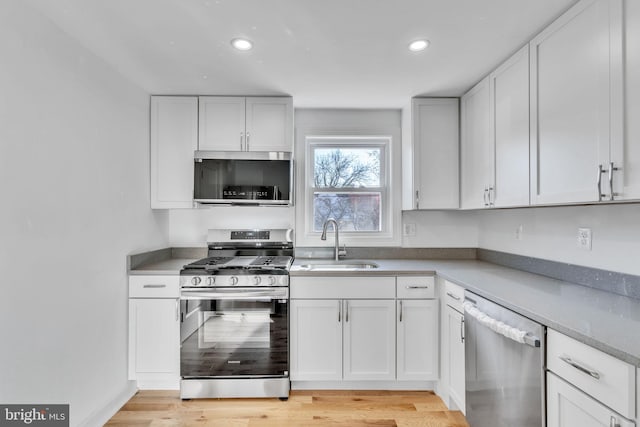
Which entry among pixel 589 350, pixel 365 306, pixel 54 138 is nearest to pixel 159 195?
pixel 54 138

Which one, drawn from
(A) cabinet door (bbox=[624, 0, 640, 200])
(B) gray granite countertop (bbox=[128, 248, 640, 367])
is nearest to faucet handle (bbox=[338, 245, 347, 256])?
(B) gray granite countertop (bbox=[128, 248, 640, 367])

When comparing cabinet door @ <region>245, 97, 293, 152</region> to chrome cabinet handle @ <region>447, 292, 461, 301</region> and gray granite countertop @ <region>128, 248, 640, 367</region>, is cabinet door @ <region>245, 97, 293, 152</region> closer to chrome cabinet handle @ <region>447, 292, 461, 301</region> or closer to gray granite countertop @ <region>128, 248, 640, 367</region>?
gray granite countertop @ <region>128, 248, 640, 367</region>

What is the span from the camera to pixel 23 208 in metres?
1.48

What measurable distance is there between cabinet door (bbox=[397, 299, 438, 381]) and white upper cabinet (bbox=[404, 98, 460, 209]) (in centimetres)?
80

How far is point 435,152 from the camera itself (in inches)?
105

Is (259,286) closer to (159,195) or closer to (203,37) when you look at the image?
(159,195)

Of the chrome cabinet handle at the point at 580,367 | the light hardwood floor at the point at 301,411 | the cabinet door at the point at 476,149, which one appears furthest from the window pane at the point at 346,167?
the chrome cabinet handle at the point at 580,367

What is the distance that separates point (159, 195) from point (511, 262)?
9.05 ft

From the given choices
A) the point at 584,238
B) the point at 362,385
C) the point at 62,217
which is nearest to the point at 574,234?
the point at 584,238

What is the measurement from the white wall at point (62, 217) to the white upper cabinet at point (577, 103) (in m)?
2.46

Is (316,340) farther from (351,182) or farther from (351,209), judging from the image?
(351,182)

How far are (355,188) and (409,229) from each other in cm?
62

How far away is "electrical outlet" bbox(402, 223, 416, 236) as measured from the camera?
3000 millimetres

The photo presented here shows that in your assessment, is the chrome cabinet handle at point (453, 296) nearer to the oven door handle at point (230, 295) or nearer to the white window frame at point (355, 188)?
the white window frame at point (355, 188)
